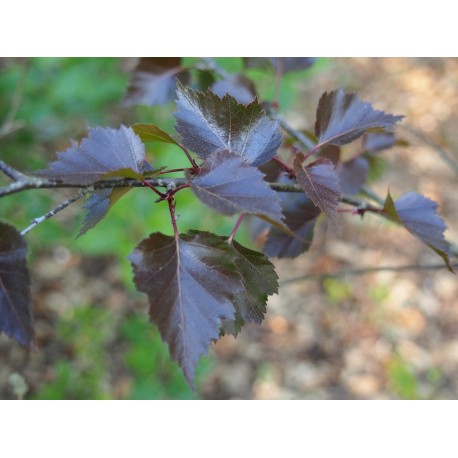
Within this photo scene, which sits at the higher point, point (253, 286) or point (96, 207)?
point (96, 207)

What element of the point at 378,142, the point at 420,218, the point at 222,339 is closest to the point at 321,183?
the point at 420,218

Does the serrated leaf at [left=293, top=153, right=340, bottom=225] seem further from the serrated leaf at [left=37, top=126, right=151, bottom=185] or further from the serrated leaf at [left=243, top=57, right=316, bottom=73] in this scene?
the serrated leaf at [left=243, top=57, right=316, bottom=73]


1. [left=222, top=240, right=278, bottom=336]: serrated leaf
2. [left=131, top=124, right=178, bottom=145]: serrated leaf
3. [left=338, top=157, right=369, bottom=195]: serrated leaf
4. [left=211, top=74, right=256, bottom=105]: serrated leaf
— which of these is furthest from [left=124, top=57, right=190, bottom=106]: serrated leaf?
[left=222, top=240, right=278, bottom=336]: serrated leaf

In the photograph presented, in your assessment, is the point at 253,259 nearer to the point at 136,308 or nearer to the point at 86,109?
the point at 86,109

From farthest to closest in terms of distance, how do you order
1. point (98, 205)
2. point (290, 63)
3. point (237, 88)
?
1. point (290, 63)
2. point (237, 88)
3. point (98, 205)

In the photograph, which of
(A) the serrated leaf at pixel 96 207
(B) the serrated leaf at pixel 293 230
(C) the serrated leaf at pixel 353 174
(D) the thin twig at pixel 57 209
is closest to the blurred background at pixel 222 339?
(C) the serrated leaf at pixel 353 174

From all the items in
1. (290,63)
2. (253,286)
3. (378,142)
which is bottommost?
(253,286)

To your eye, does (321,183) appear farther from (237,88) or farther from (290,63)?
Result: (290,63)

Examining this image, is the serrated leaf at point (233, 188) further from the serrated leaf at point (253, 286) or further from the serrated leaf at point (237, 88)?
the serrated leaf at point (237, 88)

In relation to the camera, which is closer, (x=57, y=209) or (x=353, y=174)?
(x=57, y=209)
